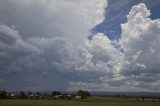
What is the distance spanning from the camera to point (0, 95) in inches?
7657
